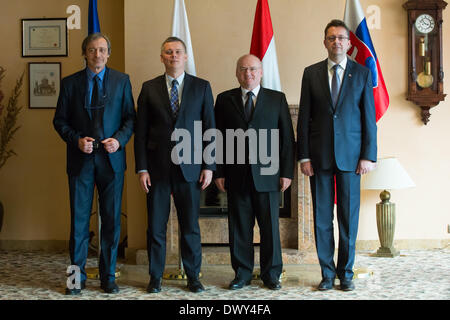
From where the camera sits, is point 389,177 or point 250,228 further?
point 389,177

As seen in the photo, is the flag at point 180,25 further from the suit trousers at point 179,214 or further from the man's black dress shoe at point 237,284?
the man's black dress shoe at point 237,284

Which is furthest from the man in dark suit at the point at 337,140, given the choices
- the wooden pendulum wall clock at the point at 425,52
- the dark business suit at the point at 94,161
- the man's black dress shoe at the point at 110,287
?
the wooden pendulum wall clock at the point at 425,52

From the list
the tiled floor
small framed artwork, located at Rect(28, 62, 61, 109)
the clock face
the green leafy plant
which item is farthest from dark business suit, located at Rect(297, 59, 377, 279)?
the green leafy plant

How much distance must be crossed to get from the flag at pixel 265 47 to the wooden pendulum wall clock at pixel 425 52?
55.2 inches

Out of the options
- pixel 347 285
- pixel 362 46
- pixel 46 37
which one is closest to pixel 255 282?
pixel 347 285

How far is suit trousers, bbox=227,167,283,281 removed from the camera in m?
3.42

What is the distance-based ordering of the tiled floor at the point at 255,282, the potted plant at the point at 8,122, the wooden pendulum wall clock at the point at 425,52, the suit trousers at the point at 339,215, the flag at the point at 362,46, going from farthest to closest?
the potted plant at the point at 8,122 < the wooden pendulum wall clock at the point at 425,52 < the flag at the point at 362,46 < the suit trousers at the point at 339,215 < the tiled floor at the point at 255,282

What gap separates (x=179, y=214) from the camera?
134 inches

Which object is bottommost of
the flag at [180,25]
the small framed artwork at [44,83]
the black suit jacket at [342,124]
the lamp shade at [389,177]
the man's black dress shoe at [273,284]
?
the man's black dress shoe at [273,284]

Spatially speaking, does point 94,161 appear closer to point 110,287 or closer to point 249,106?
point 110,287

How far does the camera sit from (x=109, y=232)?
11.2ft

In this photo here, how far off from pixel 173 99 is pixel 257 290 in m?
1.32

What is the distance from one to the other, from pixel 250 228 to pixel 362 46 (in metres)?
1.63

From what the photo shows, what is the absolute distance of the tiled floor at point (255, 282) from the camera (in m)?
3.26
